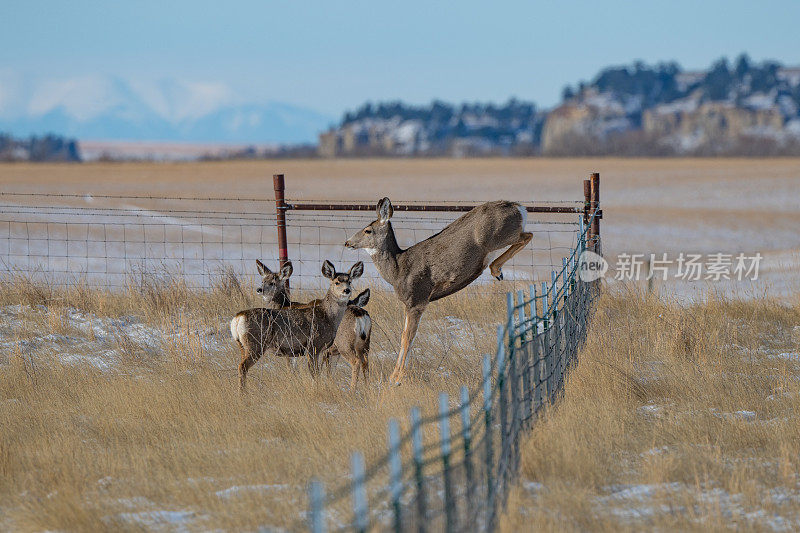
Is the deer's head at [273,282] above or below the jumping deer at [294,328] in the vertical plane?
above

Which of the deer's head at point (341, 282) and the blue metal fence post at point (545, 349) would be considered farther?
the deer's head at point (341, 282)

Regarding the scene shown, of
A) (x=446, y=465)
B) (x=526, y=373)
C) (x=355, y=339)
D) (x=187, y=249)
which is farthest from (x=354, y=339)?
(x=187, y=249)

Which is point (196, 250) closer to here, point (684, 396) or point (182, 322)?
point (182, 322)

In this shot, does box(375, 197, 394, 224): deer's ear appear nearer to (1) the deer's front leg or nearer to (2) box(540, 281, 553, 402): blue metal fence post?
(1) the deer's front leg

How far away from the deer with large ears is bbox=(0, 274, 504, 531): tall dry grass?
2.50 ft

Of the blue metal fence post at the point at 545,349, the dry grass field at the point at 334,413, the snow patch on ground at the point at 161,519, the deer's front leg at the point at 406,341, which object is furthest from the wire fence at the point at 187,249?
the snow patch on ground at the point at 161,519

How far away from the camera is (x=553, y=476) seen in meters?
6.30

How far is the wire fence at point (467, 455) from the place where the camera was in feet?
14.2

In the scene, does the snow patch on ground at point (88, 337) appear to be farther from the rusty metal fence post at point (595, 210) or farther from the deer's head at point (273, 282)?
the rusty metal fence post at point (595, 210)

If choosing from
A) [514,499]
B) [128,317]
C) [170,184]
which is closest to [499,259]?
[514,499]

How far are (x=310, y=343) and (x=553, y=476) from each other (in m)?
3.31

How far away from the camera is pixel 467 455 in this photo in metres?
4.82

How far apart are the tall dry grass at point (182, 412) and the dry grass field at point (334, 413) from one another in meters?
0.02

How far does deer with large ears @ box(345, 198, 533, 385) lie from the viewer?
359 inches
